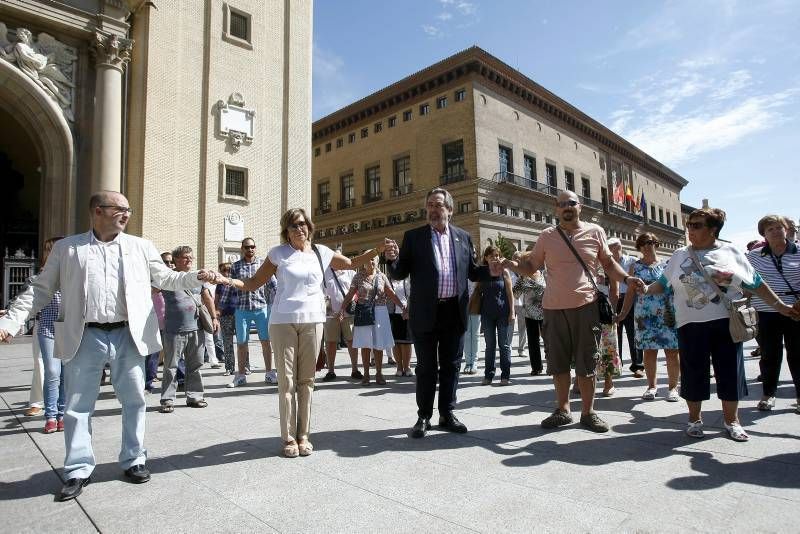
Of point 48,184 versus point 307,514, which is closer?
point 307,514

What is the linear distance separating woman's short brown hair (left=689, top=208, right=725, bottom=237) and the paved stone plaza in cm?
182

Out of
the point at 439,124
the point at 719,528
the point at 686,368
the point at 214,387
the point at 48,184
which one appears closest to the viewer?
the point at 719,528

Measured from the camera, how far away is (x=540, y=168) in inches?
1789

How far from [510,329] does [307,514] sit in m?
5.77

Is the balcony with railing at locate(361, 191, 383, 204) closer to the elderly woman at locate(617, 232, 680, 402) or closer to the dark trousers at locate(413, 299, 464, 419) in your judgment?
the elderly woman at locate(617, 232, 680, 402)

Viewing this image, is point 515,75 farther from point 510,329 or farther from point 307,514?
point 307,514

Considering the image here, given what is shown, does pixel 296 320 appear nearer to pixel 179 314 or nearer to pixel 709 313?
pixel 179 314

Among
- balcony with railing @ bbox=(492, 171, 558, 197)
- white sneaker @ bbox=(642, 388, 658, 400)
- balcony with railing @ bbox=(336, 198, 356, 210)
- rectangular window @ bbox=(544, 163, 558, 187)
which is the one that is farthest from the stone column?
rectangular window @ bbox=(544, 163, 558, 187)

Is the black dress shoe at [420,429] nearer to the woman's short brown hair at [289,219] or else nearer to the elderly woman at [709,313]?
the woman's short brown hair at [289,219]

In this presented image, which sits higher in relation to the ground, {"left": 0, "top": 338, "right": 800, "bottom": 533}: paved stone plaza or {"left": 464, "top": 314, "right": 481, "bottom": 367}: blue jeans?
{"left": 464, "top": 314, "right": 481, "bottom": 367}: blue jeans

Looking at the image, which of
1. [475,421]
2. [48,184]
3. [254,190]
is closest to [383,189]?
[254,190]

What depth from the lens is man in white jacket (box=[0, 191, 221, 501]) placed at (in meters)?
3.26

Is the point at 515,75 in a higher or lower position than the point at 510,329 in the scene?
higher

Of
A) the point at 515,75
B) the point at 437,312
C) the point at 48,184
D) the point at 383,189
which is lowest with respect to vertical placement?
the point at 437,312
